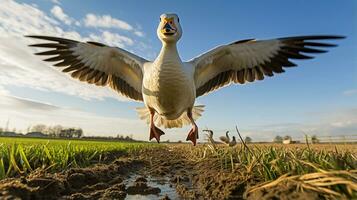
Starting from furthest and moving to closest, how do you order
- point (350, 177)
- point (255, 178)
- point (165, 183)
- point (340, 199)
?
point (165, 183), point (255, 178), point (350, 177), point (340, 199)

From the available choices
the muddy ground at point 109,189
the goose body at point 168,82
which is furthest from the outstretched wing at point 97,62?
the muddy ground at point 109,189

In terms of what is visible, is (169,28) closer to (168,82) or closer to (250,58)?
(168,82)

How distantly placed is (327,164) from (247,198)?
2.19 ft

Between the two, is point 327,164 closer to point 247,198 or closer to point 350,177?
point 350,177

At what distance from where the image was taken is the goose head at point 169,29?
21.0 feet

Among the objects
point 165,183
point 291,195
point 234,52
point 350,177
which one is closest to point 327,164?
point 350,177

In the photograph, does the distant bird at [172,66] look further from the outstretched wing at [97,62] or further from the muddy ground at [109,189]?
the muddy ground at [109,189]

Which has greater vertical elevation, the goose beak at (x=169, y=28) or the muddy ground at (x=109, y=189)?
the goose beak at (x=169, y=28)

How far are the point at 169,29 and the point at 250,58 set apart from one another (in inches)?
86.1

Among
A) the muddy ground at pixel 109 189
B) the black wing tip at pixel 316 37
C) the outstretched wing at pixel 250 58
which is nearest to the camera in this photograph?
the muddy ground at pixel 109 189

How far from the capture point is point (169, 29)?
6371 mm

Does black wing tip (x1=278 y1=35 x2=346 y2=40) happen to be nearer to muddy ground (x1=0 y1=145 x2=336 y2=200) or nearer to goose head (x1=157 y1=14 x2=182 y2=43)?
goose head (x1=157 y1=14 x2=182 y2=43)

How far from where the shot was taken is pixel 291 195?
6.83ft

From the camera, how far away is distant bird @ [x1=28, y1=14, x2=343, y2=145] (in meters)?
6.38
